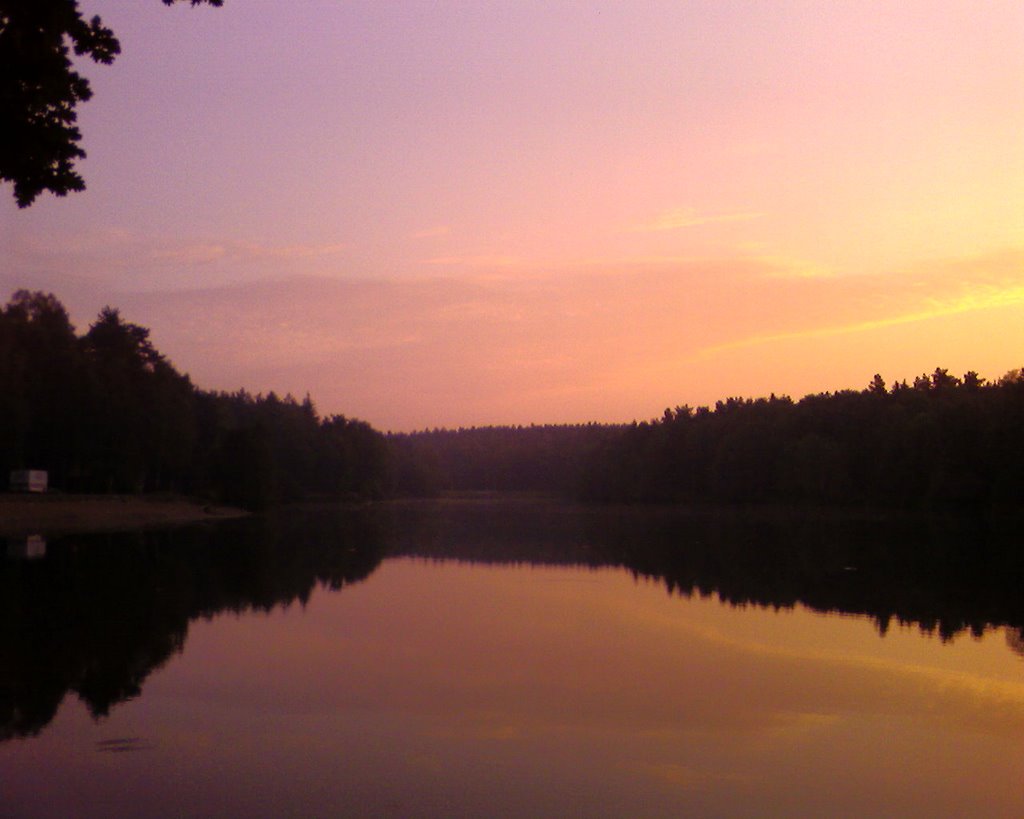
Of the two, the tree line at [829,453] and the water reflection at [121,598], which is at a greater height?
the tree line at [829,453]

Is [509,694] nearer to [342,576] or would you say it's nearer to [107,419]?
[342,576]

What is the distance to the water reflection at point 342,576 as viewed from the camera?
1623cm

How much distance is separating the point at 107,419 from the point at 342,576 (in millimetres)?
44494

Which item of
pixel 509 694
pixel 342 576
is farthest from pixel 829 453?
pixel 509 694

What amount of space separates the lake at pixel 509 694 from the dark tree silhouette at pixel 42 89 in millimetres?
5672

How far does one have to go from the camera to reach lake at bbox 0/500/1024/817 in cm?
965

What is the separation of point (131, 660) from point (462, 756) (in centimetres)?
747

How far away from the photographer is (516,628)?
65.8 ft

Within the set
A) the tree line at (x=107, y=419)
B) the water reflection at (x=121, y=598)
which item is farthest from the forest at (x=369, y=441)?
the water reflection at (x=121, y=598)

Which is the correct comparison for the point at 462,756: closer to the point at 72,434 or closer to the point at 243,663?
the point at 243,663

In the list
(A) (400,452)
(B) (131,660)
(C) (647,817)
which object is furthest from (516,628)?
(A) (400,452)

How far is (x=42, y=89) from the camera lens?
32.1ft

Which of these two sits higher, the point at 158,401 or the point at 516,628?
the point at 158,401

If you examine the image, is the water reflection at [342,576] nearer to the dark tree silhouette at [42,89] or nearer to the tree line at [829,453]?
the dark tree silhouette at [42,89]
